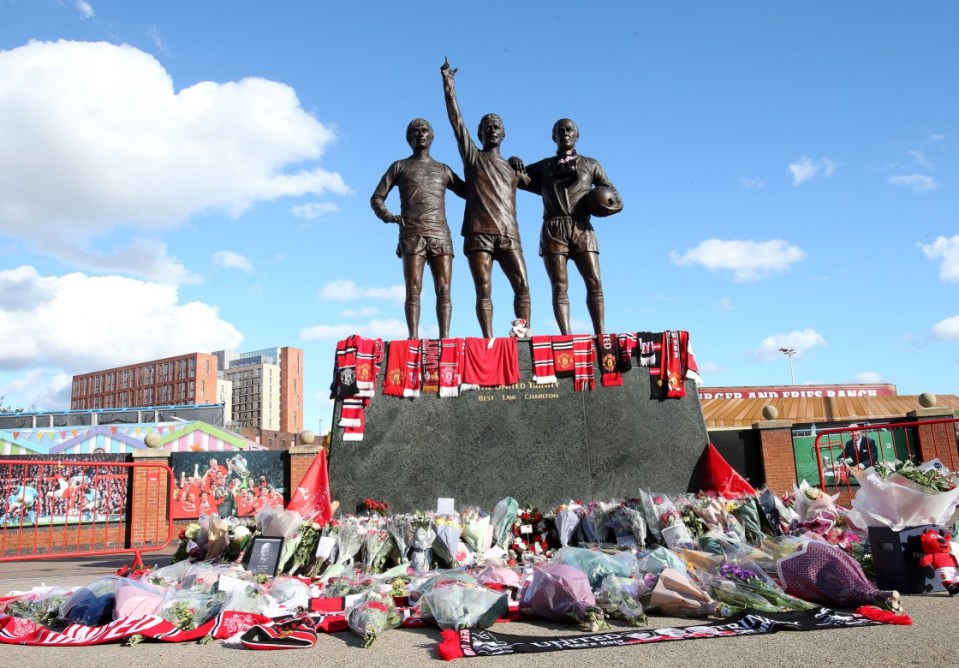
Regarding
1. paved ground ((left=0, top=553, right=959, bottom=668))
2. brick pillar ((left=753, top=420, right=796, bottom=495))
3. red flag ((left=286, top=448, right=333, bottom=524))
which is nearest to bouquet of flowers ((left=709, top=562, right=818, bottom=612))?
paved ground ((left=0, top=553, right=959, bottom=668))

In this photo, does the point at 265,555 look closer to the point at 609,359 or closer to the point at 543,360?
the point at 543,360

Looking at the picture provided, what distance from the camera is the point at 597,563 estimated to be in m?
4.43

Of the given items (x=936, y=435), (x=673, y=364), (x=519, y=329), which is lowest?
(x=936, y=435)

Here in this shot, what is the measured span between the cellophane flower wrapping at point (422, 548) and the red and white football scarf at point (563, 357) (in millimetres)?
2196

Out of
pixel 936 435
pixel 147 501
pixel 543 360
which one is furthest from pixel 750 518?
pixel 147 501

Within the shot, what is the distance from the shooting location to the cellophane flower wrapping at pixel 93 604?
409 cm

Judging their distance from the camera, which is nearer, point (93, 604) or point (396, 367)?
point (93, 604)

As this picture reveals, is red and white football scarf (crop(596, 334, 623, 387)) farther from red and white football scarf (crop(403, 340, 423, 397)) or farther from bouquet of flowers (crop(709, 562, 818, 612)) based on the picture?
bouquet of flowers (crop(709, 562, 818, 612))

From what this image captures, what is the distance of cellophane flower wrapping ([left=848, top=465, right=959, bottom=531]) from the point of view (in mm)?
4465

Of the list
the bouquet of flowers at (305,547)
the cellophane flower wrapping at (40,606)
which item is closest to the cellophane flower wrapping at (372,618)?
the bouquet of flowers at (305,547)

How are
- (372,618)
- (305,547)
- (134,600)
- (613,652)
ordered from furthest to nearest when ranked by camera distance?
(305,547)
(134,600)
(372,618)
(613,652)

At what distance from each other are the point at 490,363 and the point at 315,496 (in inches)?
80.1

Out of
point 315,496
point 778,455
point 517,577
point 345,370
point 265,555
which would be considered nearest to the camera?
point 517,577

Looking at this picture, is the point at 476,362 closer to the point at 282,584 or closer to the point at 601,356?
the point at 601,356
